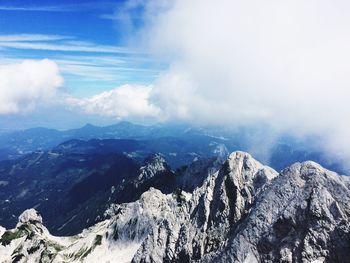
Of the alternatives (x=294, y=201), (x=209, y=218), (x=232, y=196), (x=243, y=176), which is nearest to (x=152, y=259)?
(x=209, y=218)

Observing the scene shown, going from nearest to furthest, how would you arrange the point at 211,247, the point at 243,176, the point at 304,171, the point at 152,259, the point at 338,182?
the point at 338,182, the point at 304,171, the point at 211,247, the point at 152,259, the point at 243,176

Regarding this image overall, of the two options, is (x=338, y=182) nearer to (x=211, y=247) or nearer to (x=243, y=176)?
(x=211, y=247)

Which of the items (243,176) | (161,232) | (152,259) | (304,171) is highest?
(243,176)

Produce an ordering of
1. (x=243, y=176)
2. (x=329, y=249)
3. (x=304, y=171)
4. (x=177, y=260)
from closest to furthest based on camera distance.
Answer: (x=329, y=249)
(x=304, y=171)
(x=177, y=260)
(x=243, y=176)

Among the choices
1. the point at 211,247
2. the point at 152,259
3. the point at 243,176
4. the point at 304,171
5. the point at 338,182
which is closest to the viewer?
the point at 338,182

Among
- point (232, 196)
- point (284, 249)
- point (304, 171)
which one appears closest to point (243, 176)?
point (232, 196)

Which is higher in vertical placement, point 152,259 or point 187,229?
point 187,229

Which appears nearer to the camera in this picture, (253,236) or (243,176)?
(253,236)

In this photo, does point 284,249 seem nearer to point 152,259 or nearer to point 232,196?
point 232,196

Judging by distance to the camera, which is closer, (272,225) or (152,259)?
(272,225)
